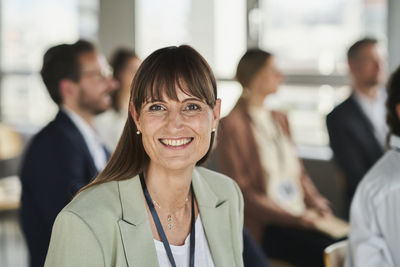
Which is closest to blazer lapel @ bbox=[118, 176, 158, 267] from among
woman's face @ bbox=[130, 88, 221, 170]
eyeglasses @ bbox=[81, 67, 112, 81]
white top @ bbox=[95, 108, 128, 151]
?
woman's face @ bbox=[130, 88, 221, 170]

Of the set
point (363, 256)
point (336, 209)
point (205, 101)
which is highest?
point (205, 101)

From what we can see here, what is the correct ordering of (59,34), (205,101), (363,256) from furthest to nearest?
(59,34)
(363,256)
(205,101)

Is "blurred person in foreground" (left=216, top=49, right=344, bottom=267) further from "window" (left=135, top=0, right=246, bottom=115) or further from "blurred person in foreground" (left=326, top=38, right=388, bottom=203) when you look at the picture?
"window" (left=135, top=0, right=246, bottom=115)

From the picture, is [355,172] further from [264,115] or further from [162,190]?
[162,190]

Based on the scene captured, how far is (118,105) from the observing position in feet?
14.5

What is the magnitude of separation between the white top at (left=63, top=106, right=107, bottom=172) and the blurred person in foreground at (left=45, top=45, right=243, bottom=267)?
1250mm

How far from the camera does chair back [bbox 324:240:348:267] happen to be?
2.21m

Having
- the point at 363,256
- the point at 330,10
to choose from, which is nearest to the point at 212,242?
the point at 363,256

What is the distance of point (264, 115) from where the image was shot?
406cm

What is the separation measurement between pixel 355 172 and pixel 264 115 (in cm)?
69

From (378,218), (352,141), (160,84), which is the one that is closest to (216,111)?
(160,84)

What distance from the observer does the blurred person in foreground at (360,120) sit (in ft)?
13.2

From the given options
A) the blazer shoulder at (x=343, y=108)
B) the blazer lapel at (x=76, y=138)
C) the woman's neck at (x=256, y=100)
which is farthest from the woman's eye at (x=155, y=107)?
the blazer shoulder at (x=343, y=108)

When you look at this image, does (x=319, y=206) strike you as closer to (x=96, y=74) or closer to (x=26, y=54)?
(x=96, y=74)
